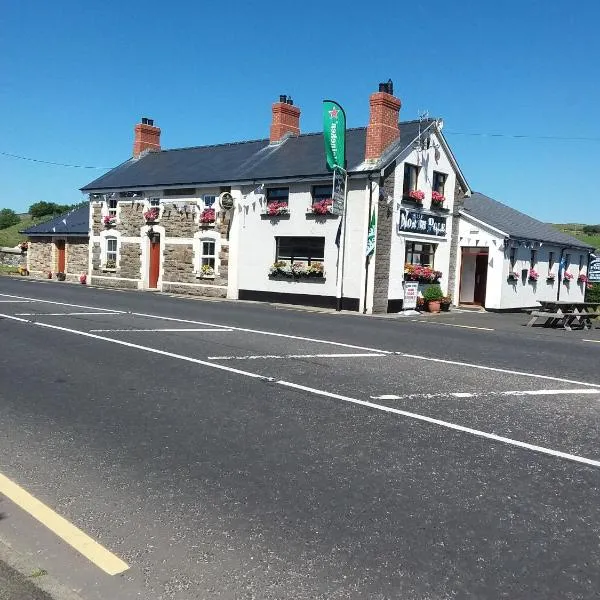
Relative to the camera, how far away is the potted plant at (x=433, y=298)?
24.6m

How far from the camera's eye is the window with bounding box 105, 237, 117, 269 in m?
32.3

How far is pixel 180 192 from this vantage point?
28.9m

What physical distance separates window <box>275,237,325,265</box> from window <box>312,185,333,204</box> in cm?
161

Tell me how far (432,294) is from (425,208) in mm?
3777

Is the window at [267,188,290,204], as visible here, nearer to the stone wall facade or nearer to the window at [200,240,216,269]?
the window at [200,240,216,269]

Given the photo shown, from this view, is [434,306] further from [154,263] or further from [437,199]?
[154,263]

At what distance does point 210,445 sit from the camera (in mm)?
5410

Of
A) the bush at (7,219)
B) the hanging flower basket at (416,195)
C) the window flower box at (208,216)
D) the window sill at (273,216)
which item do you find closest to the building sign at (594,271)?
the hanging flower basket at (416,195)

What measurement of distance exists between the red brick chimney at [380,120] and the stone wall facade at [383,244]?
1039mm

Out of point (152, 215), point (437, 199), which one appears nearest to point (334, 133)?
point (437, 199)

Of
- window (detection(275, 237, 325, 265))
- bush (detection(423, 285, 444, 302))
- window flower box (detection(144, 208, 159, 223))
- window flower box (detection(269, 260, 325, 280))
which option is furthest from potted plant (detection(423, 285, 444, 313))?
window flower box (detection(144, 208, 159, 223))

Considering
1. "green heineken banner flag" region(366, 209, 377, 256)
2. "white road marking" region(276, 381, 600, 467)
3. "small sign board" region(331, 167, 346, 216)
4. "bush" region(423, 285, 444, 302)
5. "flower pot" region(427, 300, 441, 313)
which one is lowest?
"white road marking" region(276, 381, 600, 467)

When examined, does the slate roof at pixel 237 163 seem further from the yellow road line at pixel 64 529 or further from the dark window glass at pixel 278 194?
the yellow road line at pixel 64 529

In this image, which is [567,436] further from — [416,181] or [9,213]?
[9,213]
